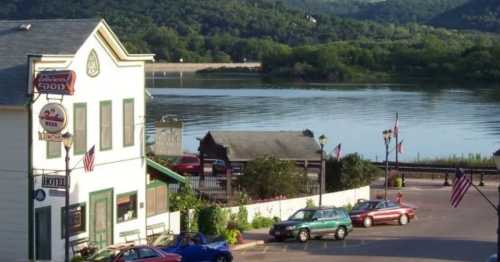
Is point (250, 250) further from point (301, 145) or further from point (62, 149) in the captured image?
point (301, 145)

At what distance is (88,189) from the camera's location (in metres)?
31.9

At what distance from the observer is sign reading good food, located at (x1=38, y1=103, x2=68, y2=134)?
28.0 metres

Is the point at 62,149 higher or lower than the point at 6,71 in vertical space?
lower

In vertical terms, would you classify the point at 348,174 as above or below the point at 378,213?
above

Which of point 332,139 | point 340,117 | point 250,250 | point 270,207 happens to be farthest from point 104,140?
point 340,117

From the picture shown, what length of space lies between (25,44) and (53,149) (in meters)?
A: 3.37

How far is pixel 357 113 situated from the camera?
12825cm

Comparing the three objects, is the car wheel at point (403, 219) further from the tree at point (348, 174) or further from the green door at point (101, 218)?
the green door at point (101, 218)

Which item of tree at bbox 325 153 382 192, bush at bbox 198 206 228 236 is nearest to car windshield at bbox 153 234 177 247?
bush at bbox 198 206 228 236

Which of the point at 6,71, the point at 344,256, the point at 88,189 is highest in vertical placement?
the point at 6,71

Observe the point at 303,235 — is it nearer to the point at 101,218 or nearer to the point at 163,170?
the point at 163,170

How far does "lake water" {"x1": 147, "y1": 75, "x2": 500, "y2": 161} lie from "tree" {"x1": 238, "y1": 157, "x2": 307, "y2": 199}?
23.6 metres

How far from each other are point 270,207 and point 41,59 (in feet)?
49.6

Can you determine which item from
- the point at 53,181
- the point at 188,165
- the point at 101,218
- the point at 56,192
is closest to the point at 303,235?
the point at 101,218
